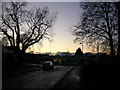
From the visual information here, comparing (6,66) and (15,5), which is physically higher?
(15,5)

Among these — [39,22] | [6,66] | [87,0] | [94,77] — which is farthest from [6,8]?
[94,77]

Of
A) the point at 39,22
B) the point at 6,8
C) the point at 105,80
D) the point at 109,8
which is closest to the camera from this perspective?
the point at 105,80

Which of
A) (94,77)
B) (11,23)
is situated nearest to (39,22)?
(11,23)

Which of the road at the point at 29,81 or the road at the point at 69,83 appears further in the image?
the road at the point at 29,81

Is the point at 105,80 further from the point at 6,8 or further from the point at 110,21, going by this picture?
the point at 6,8

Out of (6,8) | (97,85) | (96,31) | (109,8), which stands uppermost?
(6,8)

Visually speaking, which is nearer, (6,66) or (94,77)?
(94,77)

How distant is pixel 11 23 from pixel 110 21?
82.7 ft

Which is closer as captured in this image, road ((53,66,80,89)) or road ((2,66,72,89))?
road ((53,66,80,89))

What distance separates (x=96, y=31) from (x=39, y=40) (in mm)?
23848

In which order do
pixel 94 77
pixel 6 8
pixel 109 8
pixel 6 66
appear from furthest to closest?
pixel 6 8 < pixel 6 66 < pixel 109 8 < pixel 94 77

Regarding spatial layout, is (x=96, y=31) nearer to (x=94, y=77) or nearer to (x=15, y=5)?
(x=94, y=77)

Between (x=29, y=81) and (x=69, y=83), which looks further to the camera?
(x=29, y=81)

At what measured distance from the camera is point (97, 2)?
2197cm
